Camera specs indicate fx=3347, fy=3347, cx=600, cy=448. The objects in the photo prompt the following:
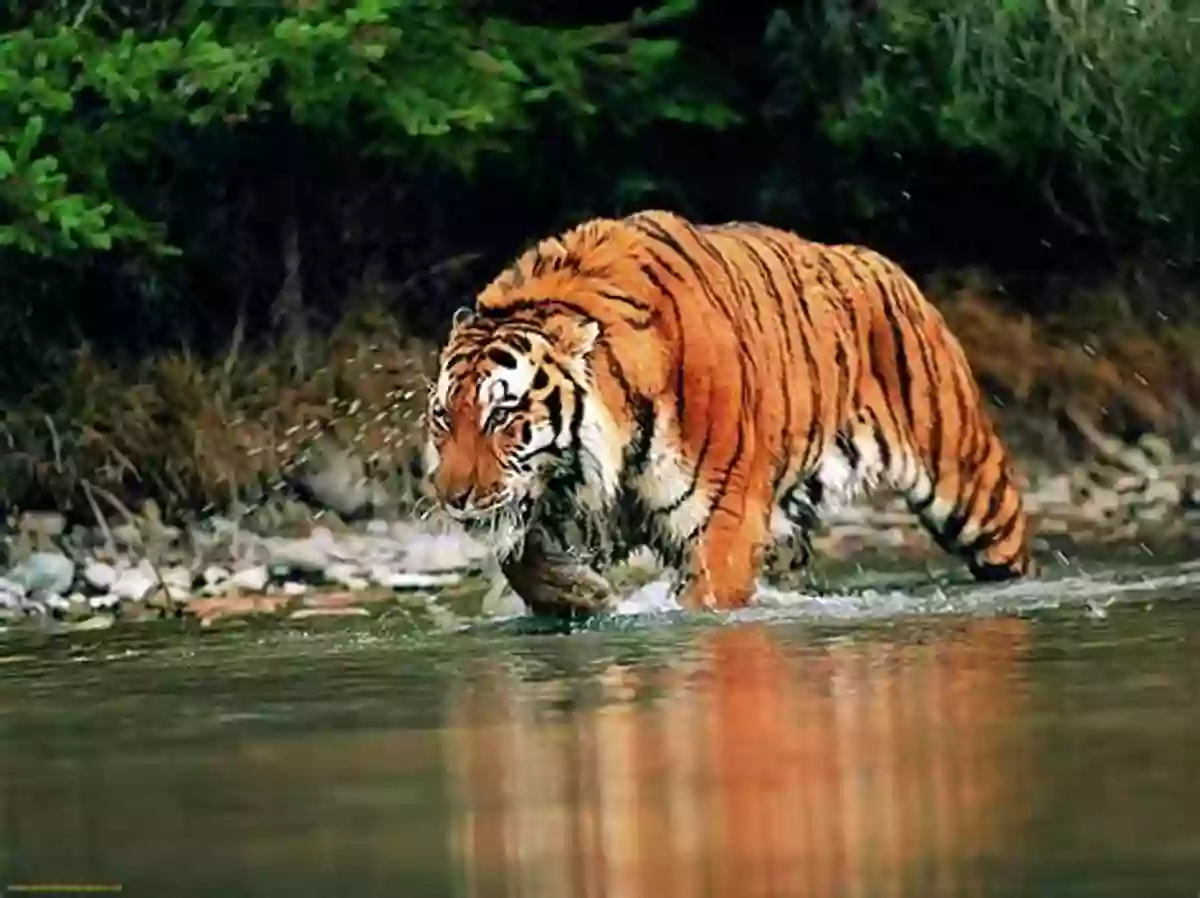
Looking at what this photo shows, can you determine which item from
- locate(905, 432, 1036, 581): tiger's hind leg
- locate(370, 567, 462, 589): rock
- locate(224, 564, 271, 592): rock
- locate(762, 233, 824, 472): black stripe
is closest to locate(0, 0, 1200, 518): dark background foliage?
locate(224, 564, 271, 592): rock

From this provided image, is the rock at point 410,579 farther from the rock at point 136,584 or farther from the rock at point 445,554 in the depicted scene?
the rock at point 136,584

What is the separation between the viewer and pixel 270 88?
42.5ft

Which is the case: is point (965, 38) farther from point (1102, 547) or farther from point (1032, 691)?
point (1032, 691)

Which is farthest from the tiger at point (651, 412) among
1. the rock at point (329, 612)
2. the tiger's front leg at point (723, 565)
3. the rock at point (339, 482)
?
the rock at point (339, 482)

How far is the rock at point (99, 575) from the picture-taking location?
11.7 meters

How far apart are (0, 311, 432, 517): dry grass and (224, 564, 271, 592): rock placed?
90cm

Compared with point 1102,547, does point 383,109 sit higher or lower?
higher

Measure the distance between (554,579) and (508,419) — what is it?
1.60 ft

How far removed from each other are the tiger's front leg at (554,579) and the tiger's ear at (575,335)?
557 millimetres

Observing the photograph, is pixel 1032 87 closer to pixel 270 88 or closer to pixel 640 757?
pixel 270 88

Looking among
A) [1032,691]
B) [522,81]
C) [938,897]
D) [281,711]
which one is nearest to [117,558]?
[522,81]

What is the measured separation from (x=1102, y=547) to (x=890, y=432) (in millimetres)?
1032

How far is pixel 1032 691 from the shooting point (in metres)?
7.13

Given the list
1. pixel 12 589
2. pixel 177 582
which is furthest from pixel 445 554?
pixel 12 589
